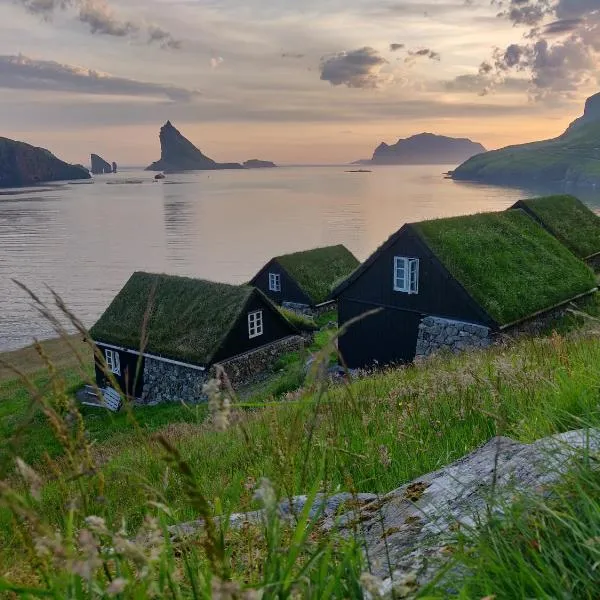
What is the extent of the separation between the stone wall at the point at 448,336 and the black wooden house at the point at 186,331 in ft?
29.5

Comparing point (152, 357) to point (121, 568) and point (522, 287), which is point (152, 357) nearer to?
point (522, 287)

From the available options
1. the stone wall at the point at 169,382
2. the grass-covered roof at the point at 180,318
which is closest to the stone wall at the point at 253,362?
the stone wall at the point at 169,382

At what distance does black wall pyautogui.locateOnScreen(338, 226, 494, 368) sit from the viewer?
21812 mm

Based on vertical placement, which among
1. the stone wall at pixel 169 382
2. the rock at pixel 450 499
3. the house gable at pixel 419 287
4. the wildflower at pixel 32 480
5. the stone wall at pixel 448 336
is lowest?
the stone wall at pixel 169 382

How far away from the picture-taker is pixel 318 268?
137 feet

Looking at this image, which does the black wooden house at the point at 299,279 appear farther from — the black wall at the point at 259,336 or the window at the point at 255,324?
the window at the point at 255,324

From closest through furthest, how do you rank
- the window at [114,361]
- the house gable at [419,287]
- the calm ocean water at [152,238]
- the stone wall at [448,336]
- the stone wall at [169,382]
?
the stone wall at [448,336] < the house gable at [419,287] < the stone wall at [169,382] < the window at [114,361] < the calm ocean water at [152,238]

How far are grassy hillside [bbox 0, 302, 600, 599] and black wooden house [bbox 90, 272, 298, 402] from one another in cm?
1841

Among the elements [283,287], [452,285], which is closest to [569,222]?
[452,285]

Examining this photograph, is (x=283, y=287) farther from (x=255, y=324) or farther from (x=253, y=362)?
(x=253, y=362)

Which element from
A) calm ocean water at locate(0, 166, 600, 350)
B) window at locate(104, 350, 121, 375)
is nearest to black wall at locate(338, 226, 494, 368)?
window at locate(104, 350, 121, 375)

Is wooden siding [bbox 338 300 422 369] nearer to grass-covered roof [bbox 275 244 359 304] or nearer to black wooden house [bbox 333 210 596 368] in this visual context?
black wooden house [bbox 333 210 596 368]

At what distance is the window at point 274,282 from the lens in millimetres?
40406

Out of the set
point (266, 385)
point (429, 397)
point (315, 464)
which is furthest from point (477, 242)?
point (315, 464)
